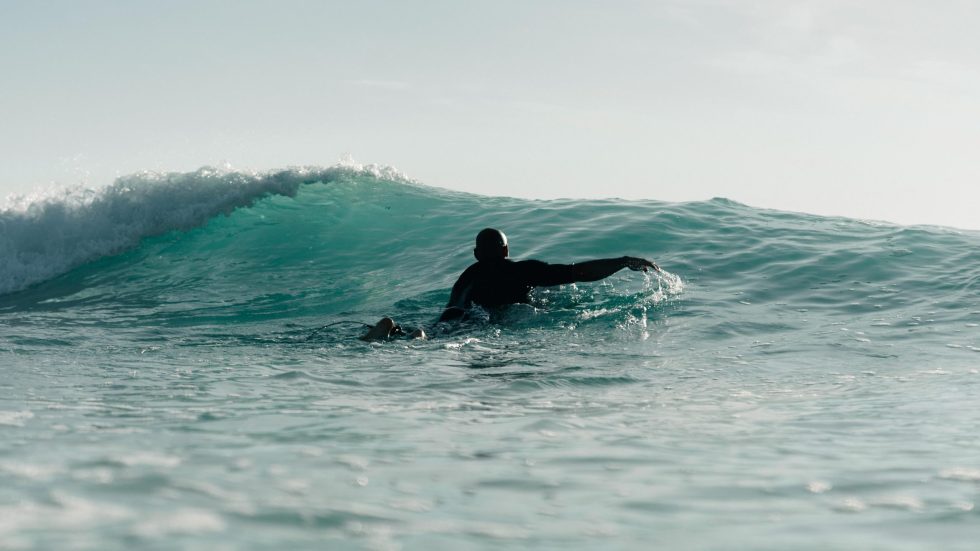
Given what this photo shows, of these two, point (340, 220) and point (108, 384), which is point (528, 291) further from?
point (340, 220)

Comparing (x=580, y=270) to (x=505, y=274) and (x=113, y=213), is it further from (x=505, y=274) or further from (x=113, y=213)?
(x=113, y=213)

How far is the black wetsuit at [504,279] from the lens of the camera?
887 cm

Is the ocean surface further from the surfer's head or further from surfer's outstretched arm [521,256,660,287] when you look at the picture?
the surfer's head

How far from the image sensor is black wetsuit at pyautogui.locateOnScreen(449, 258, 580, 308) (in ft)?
29.1

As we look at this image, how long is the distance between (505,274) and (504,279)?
0.05m

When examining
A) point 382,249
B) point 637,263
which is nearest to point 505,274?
point 637,263

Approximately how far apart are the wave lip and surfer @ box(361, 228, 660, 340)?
9.46 m

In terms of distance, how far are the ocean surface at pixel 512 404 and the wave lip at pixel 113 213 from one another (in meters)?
0.77

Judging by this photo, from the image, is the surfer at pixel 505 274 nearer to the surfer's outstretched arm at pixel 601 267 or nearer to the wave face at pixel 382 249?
the surfer's outstretched arm at pixel 601 267

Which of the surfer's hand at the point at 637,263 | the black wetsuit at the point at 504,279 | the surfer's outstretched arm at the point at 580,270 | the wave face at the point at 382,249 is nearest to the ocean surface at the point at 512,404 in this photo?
the wave face at the point at 382,249

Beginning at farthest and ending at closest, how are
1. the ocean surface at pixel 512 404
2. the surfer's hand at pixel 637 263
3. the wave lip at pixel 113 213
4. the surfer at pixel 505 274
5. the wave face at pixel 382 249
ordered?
the wave lip at pixel 113 213 < the wave face at pixel 382 249 < the surfer at pixel 505 274 < the surfer's hand at pixel 637 263 < the ocean surface at pixel 512 404

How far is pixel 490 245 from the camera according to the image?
8.78 m

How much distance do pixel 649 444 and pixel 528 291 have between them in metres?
5.30

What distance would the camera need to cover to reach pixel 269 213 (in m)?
17.8
